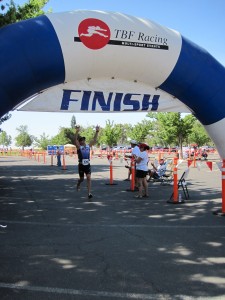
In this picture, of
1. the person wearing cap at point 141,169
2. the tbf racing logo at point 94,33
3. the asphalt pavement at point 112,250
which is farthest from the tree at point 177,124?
the tbf racing logo at point 94,33

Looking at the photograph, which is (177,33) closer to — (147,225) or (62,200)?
(147,225)

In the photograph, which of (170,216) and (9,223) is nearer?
(9,223)

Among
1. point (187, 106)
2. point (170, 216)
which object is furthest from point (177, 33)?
point (170, 216)

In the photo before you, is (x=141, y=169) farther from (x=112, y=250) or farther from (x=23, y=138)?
(x=23, y=138)

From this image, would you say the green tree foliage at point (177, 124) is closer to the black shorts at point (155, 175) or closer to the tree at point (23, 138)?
the black shorts at point (155, 175)

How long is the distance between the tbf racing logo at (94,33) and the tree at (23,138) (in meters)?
121

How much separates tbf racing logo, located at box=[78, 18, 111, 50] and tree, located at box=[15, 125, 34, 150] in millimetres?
120600

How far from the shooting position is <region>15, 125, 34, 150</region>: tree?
411ft

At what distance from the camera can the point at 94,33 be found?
6637 millimetres

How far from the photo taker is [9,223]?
7.27 meters

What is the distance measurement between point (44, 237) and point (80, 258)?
137 centimetres

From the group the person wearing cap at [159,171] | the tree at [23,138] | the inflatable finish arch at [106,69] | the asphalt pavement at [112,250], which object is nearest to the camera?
the asphalt pavement at [112,250]

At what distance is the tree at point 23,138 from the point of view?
12519 centimetres

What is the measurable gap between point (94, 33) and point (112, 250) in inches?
155
